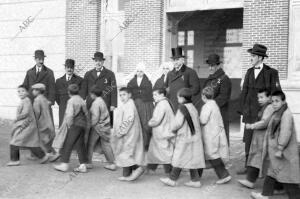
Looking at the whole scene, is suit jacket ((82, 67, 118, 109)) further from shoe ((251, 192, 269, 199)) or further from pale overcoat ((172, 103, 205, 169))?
shoe ((251, 192, 269, 199))

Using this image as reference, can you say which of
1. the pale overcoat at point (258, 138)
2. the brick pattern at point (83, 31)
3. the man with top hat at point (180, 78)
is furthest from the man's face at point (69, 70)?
the brick pattern at point (83, 31)

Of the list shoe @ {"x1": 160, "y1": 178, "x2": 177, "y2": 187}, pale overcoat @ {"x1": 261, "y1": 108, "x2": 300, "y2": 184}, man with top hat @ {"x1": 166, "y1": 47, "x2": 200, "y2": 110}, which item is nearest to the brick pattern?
man with top hat @ {"x1": 166, "y1": 47, "x2": 200, "y2": 110}

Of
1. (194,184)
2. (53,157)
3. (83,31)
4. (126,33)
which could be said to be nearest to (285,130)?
(194,184)

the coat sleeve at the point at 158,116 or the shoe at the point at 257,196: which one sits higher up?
the coat sleeve at the point at 158,116

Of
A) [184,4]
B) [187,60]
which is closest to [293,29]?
[184,4]

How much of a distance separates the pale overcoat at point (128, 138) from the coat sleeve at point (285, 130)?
2126 millimetres

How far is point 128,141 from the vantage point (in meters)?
6.23

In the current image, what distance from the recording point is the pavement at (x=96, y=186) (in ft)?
18.5

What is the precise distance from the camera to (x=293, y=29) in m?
10.4

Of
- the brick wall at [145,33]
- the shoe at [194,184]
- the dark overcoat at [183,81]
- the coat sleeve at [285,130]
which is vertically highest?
the brick wall at [145,33]

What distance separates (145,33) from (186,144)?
21.8 ft

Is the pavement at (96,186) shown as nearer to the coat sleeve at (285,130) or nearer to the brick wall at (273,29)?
the coat sleeve at (285,130)

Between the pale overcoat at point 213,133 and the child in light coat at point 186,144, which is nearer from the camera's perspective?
the child in light coat at point 186,144

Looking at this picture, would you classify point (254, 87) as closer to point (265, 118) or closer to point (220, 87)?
point (220, 87)
